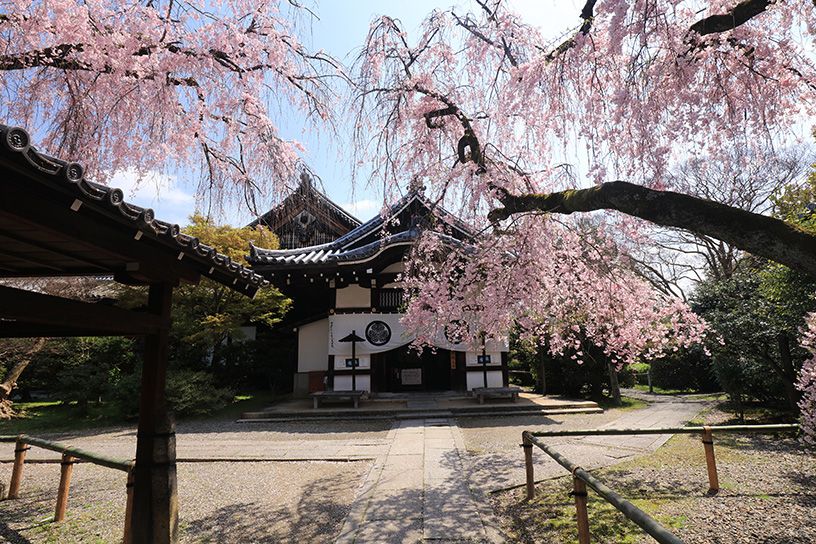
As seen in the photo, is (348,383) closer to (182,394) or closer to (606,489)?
(182,394)

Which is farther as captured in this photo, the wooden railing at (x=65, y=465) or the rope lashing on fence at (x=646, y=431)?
the rope lashing on fence at (x=646, y=431)

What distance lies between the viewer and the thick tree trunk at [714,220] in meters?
2.75

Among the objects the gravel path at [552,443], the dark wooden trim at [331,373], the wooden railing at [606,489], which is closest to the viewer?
the wooden railing at [606,489]

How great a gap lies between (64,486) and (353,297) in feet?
29.7

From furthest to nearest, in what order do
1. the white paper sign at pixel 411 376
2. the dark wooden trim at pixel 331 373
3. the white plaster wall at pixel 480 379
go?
the white paper sign at pixel 411 376
the white plaster wall at pixel 480 379
the dark wooden trim at pixel 331 373

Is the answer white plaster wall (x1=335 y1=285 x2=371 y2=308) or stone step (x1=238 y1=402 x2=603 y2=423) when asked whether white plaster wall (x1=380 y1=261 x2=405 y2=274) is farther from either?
stone step (x1=238 y1=402 x2=603 y2=423)

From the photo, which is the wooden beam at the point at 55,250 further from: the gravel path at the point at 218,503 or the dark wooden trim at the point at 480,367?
the dark wooden trim at the point at 480,367

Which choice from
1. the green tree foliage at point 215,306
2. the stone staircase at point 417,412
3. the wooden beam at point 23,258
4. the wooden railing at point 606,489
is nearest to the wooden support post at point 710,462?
the wooden railing at point 606,489

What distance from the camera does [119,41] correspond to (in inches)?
158

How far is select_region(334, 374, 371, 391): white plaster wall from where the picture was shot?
42.3 ft

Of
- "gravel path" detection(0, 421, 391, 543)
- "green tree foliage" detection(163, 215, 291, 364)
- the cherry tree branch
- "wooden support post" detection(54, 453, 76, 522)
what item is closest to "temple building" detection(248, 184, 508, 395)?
"green tree foliage" detection(163, 215, 291, 364)

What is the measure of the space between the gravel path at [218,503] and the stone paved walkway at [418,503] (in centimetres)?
27

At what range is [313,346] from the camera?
14.8m

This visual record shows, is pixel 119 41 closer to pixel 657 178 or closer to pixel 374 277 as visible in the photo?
pixel 657 178
